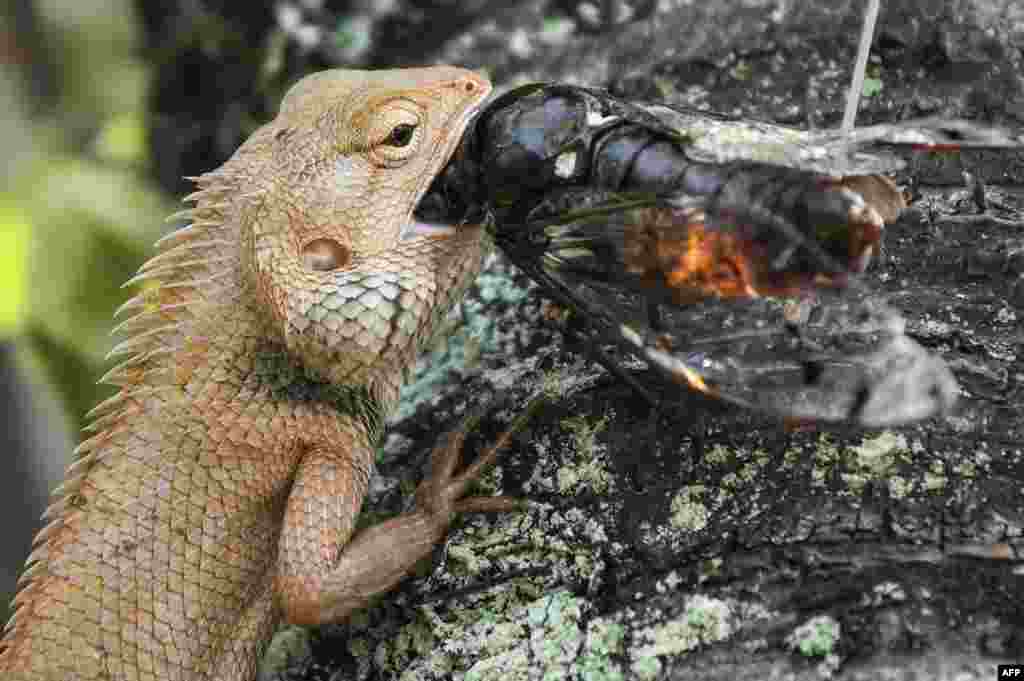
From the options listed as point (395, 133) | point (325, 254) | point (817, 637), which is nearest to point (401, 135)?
point (395, 133)

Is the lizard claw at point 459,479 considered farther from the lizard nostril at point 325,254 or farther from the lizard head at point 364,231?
the lizard nostril at point 325,254

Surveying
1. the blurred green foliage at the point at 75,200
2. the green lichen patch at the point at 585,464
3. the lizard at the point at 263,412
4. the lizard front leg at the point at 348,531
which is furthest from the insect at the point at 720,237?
the blurred green foliage at the point at 75,200

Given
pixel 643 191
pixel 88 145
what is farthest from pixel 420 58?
pixel 643 191

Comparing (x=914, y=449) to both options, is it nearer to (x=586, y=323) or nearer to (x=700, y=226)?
(x=700, y=226)

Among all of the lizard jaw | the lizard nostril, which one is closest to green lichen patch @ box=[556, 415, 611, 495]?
the lizard jaw

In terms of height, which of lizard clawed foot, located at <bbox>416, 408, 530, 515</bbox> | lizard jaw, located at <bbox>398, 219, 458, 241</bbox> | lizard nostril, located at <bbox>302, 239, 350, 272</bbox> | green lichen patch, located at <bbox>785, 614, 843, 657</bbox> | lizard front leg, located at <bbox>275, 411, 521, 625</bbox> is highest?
lizard jaw, located at <bbox>398, 219, 458, 241</bbox>

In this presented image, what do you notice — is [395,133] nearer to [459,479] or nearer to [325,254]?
[325,254]

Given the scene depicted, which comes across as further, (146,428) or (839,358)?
(146,428)

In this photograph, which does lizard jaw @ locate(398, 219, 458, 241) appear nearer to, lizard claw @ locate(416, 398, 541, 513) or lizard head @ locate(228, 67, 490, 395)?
lizard head @ locate(228, 67, 490, 395)
